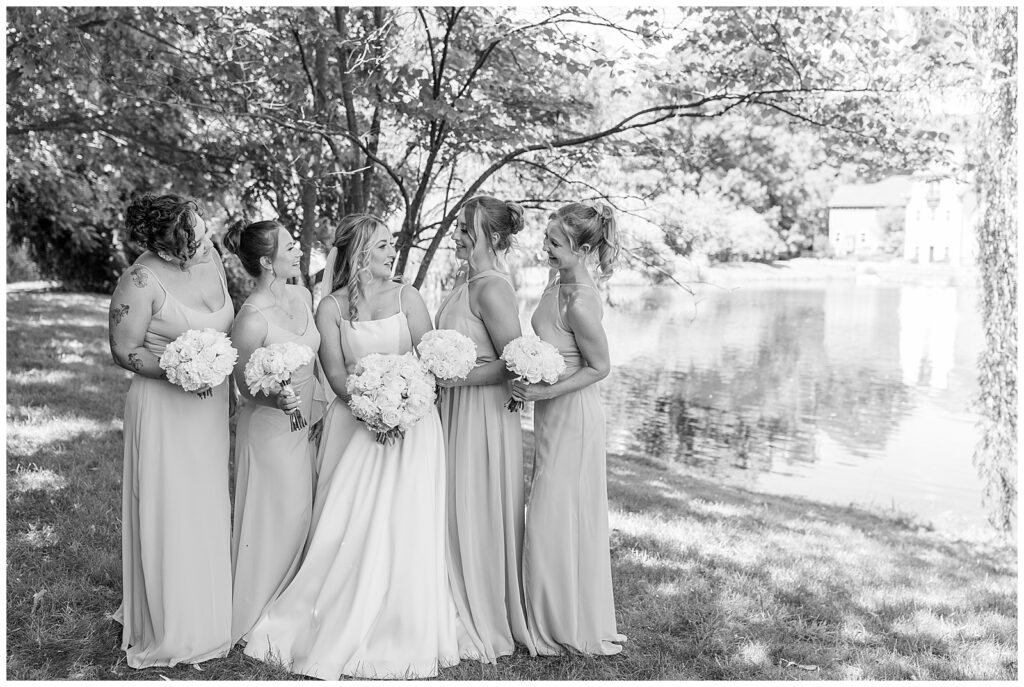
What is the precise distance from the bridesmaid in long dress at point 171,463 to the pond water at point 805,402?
17.8 feet

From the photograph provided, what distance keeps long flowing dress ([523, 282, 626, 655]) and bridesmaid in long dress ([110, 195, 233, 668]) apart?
159cm

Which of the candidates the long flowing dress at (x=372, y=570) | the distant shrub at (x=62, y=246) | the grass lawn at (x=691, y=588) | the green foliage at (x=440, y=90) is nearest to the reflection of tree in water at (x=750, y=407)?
the grass lawn at (x=691, y=588)

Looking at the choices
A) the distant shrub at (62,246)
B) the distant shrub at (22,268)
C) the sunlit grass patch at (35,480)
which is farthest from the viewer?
the distant shrub at (22,268)

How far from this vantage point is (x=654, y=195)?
8.09 m

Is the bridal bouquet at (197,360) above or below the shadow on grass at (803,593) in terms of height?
above

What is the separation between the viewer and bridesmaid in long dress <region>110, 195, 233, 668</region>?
4.08 m

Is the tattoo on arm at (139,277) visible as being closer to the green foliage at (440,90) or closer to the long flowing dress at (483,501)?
the long flowing dress at (483,501)

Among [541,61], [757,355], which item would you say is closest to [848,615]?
[541,61]

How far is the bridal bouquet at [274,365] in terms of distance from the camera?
160 inches

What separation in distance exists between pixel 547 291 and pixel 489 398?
661 millimetres

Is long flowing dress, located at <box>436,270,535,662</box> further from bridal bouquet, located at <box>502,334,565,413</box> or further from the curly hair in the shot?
the curly hair

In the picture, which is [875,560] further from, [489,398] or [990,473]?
[489,398]

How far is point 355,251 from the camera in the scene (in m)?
4.32

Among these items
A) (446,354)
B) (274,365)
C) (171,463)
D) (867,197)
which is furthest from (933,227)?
(171,463)
